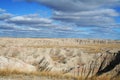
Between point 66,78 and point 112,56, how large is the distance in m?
41.2

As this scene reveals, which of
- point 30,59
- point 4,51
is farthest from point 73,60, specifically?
point 4,51

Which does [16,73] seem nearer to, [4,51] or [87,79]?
[87,79]

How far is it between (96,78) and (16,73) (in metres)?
4.99

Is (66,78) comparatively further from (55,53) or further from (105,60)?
(55,53)

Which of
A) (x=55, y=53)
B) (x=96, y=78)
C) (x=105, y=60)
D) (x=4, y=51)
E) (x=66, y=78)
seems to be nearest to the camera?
(x=96, y=78)

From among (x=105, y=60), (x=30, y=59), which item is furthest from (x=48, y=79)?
(x=30, y=59)

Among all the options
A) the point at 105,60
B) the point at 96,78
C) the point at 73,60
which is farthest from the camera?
the point at 73,60

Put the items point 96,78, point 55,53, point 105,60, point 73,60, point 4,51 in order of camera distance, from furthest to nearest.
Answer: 1. point 55,53
2. point 4,51
3. point 73,60
4. point 105,60
5. point 96,78

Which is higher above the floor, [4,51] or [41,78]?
[41,78]

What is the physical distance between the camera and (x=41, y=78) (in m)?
14.1

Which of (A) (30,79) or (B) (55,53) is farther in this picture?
(B) (55,53)

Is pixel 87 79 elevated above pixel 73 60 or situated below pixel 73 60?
above

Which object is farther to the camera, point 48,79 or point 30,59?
point 30,59

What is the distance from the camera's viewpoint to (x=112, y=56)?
54250 millimetres
